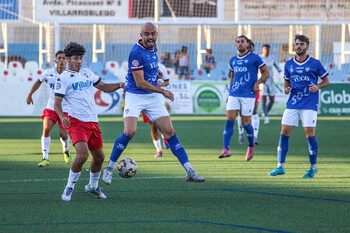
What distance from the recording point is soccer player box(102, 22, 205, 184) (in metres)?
8.92

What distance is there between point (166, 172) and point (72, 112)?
3079 millimetres

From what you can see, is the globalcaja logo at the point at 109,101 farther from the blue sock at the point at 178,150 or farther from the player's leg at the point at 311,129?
the blue sock at the point at 178,150

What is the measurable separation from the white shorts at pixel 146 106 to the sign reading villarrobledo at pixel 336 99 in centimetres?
1883

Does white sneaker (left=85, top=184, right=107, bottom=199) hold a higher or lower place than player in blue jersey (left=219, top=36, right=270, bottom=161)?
lower

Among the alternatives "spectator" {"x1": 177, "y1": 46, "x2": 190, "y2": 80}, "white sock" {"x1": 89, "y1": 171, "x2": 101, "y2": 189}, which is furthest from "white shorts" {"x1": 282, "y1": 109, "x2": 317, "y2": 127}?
"spectator" {"x1": 177, "y1": 46, "x2": 190, "y2": 80}

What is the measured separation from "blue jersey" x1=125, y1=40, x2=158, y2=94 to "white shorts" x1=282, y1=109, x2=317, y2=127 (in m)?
2.16

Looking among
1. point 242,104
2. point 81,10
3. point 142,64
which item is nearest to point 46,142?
point 142,64

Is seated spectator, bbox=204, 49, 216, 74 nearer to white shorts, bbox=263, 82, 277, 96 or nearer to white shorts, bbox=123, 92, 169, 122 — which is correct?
white shorts, bbox=263, 82, 277, 96

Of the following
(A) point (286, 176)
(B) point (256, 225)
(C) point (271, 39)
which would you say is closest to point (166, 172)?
(A) point (286, 176)

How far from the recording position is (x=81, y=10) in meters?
29.9

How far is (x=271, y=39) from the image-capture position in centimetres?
3164

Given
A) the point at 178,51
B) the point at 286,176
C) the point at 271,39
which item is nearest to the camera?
the point at 286,176

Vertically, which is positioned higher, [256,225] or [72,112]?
[72,112]

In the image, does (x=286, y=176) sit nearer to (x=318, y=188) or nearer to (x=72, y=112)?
(x=318, y=188)
